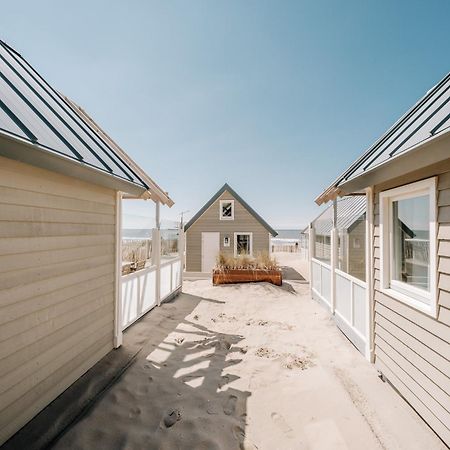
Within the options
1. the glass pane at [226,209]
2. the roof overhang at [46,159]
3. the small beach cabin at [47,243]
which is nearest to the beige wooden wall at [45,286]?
the small beach cabin at [47,243]

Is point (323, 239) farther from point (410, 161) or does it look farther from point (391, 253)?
point (410, 161)

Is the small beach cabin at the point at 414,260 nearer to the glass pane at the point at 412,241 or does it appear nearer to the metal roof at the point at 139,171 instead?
the glass pane at the point at 412,241

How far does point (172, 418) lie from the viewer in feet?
8.38

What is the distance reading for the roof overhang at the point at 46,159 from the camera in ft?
5.96

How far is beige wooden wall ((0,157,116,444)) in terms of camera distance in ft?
7.07

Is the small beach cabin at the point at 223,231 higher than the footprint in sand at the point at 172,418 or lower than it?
higher

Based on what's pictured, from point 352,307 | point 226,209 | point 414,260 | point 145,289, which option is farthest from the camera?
point 226,209

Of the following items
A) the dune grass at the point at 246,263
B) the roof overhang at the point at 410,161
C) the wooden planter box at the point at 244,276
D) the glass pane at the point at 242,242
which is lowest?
the wooden planter box at the point at 244,276

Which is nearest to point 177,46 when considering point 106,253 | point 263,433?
point 106,253

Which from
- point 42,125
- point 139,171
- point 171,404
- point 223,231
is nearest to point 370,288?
point 171,404

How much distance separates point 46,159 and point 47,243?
920 mm

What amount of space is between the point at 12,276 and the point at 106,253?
164cm

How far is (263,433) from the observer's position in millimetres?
2393

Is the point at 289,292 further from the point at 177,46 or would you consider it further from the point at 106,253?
the point at 177,46
